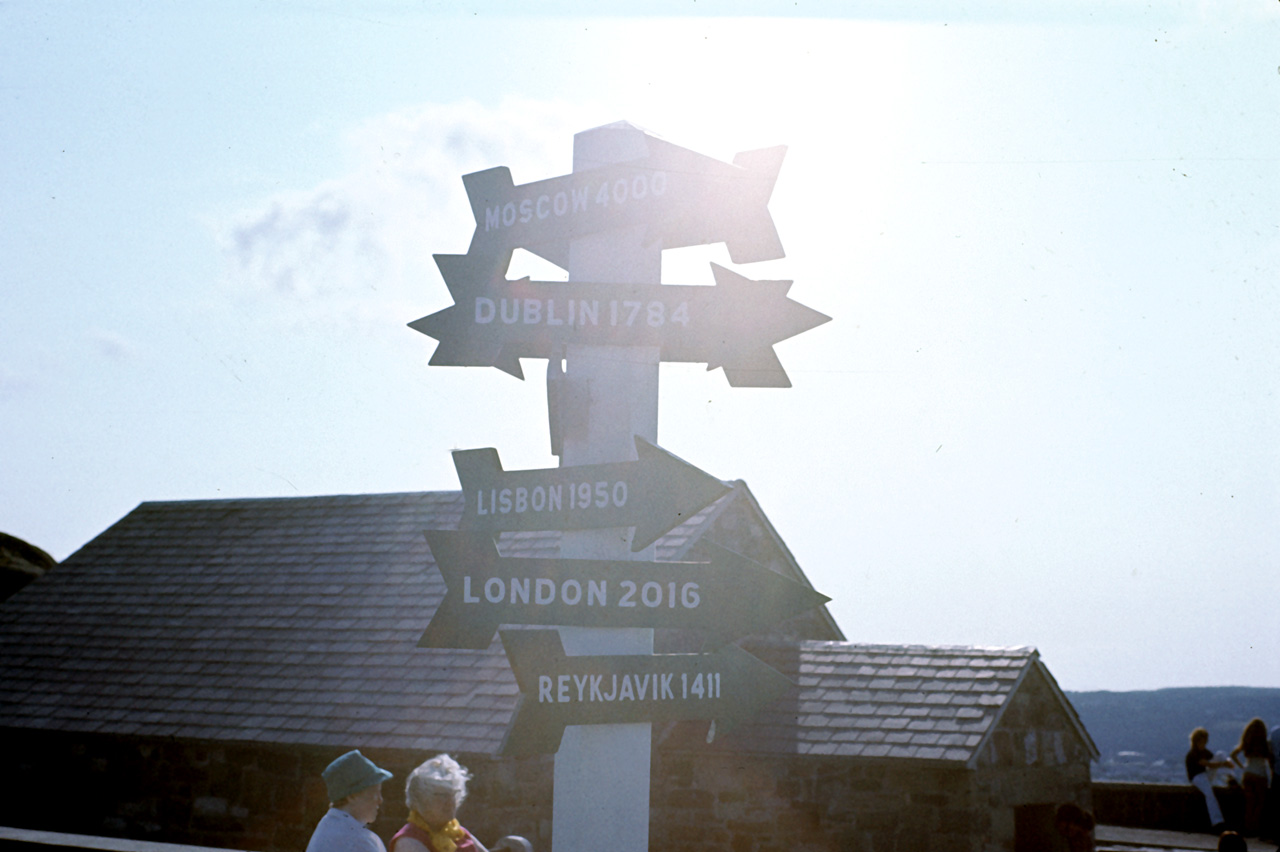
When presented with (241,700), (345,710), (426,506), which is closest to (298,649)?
(241,700)

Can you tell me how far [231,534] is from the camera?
17.0 meters

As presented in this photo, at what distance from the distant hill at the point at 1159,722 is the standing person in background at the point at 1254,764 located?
96.0 m

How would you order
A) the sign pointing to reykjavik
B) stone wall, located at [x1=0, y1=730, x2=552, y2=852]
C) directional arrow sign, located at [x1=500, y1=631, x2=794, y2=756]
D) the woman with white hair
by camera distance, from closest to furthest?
directional arrow sign, located at [x1=500, y1=631, x2=794, y2=756]
the sign pointing to reykjavik
the woman with white hair
stone wall, located at [x1=0, y1=730, x2=552, y2=852]

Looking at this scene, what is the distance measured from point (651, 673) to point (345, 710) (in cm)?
848

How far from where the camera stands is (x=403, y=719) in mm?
11680

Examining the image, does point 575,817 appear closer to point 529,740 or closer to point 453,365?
point 529,740

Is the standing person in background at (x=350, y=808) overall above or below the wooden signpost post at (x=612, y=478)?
below

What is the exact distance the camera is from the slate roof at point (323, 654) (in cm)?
1146

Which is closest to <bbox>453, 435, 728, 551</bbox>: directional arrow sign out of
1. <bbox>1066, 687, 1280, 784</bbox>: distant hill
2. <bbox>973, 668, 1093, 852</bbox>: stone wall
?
<bbox>973, 668, 1093, 852</bbox>: stone wall

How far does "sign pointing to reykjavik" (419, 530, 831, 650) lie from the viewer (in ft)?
14.4

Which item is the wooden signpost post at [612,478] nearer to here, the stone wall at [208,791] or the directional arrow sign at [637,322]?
the directional arrow sign at [637,322]

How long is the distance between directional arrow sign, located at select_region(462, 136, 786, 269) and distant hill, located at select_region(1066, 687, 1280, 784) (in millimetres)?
105566

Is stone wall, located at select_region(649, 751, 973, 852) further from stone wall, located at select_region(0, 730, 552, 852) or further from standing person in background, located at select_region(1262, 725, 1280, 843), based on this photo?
standing person in background, located at select_region(1262, 725, 1280, 843)

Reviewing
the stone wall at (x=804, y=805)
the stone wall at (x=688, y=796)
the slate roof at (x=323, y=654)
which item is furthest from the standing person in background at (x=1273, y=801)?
the stone wall at (x=804, y=805)
